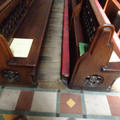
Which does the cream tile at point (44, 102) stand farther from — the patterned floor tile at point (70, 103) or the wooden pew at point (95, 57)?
the wooden pew at point (95, 57)

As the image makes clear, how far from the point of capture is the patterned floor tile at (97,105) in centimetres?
143

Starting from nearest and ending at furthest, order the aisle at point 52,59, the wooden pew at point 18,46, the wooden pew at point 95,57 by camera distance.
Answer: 1. the wooden pew at point 95,57
2. the wooden pew at point 18,46
3. the aisle at point 52,59

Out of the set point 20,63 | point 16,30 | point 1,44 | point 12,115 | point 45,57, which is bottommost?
point 12,115

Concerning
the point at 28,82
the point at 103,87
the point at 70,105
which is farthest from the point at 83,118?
the point at 28,82

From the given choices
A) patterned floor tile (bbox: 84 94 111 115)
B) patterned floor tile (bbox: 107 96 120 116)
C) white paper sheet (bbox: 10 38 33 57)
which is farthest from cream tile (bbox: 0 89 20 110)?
patterned floor tile (bbox: 107 96 120 116)

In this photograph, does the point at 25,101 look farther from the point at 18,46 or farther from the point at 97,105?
Answer: the point at 97,105

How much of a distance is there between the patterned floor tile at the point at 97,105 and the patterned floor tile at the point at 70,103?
0.38 feet

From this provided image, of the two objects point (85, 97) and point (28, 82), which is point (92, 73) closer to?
point (85, 97)

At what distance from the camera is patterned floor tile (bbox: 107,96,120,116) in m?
1.44

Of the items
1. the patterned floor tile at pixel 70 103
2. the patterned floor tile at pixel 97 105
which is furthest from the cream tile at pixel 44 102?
the patterned floor tile at pixel 97 105

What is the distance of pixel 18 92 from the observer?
1.56 metres

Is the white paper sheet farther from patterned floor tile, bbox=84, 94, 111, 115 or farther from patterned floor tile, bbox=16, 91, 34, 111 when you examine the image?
patterned floor tile, bbox=84, 94, 111, 115

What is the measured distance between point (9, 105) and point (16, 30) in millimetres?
1126

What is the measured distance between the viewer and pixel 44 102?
149 centimetres
